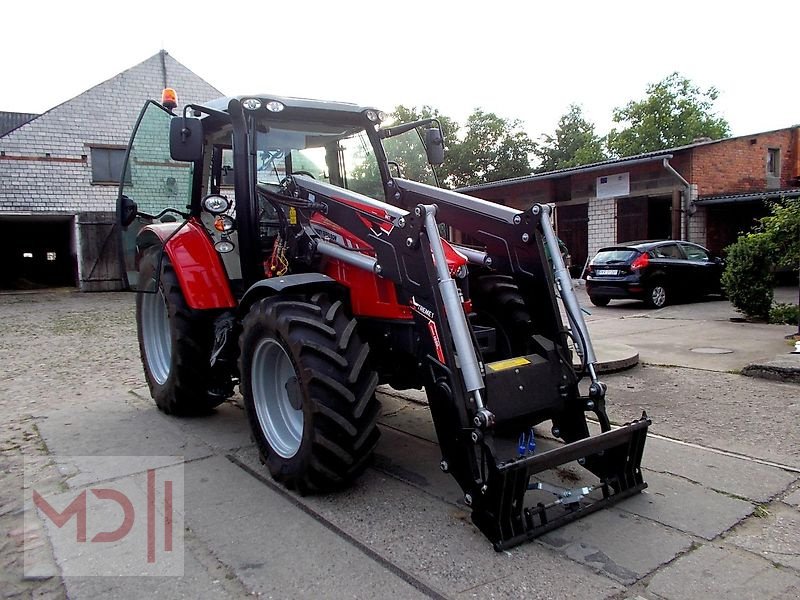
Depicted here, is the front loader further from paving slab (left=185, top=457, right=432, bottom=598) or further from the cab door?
paving slab (left=185, top=457, right=432, bottom=598)

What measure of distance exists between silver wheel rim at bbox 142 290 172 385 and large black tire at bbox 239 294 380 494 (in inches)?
98.6

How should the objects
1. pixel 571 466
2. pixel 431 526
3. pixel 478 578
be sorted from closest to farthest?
pixel 478 578
pixel 431 526
pixel 571 466

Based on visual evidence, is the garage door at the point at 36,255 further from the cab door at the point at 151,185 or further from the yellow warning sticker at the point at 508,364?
the yellow warning sticker at the point at 508,364

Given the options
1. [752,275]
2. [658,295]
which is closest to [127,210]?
[752,275]

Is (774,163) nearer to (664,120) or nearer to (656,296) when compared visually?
(656,296)

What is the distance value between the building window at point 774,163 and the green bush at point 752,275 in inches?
473

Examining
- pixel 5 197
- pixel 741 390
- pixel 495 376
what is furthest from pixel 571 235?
pixel 495 376

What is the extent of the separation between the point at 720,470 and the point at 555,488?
1487 mm

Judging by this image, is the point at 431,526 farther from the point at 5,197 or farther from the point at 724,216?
the point at 5,197

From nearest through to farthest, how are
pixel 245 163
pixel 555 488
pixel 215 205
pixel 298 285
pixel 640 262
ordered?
pixel 555 488 → pixel 298 285 → pixel 245 163 → pixel 215 205 → pixel 640 262

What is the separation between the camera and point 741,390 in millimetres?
6172

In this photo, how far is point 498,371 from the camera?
358 cm

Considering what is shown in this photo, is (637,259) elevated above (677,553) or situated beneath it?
elevated above

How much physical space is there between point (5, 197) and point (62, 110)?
10.7 feet
